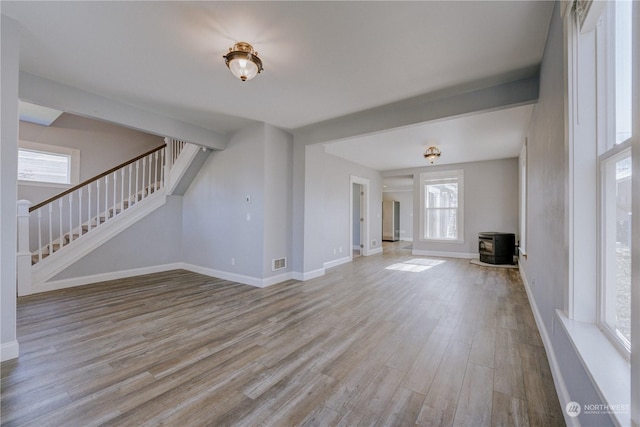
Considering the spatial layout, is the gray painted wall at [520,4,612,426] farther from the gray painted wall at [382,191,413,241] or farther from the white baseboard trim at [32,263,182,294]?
the gray painted wall at [382,191,413,241]

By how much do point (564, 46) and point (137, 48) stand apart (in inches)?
134

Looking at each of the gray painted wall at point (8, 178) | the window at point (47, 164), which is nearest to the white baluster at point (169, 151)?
the window at point (47, 164)

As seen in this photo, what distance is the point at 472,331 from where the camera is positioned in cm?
262

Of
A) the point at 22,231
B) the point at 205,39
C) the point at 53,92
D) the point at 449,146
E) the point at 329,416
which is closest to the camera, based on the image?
the point at 329,416

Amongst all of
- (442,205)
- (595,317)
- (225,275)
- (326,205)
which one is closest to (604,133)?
(595,317)

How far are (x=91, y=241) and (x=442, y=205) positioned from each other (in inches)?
333

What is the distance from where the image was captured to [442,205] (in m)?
7.71

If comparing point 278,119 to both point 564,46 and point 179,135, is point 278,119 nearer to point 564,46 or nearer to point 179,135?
point 179,135

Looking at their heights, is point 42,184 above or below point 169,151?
below

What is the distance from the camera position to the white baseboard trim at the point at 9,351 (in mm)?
2049

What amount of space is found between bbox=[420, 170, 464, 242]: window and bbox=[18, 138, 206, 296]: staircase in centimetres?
630

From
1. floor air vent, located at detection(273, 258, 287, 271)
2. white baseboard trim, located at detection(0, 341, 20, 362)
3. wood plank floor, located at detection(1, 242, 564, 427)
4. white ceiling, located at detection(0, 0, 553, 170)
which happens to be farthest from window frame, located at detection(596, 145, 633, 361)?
white baseboard trim, located at detection(0, 341, 20, 362)

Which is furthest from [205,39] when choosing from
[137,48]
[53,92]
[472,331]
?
[472,331]
